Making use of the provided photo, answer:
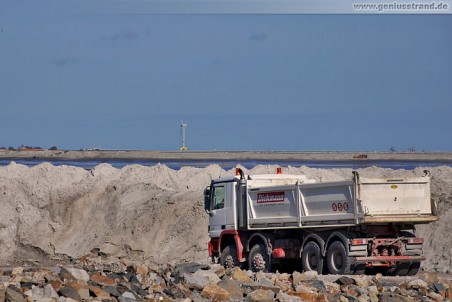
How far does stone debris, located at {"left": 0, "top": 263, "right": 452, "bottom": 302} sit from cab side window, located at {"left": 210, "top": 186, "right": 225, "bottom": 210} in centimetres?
432

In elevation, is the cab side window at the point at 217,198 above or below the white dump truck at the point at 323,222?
above

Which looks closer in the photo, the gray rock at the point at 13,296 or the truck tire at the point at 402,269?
the gray rock at the point at 13,296

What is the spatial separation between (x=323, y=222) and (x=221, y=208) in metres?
4.29

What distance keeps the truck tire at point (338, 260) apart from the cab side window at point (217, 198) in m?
4.31

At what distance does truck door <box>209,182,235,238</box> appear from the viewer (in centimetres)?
2928

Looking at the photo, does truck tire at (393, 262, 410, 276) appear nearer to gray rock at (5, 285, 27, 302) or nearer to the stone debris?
the stone debris

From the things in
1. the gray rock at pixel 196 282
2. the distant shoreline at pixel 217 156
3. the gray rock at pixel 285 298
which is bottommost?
the gray rock at pixel 285 298

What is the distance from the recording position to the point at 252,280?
24078mm

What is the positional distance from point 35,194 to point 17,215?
1751 mm

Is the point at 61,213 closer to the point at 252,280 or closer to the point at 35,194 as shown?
the point at 35,194

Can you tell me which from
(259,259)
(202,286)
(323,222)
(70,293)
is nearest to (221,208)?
(259,259)

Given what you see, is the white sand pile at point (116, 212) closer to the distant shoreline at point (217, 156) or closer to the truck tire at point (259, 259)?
the truck tire at point (259, 259)

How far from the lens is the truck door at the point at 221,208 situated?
29.3m

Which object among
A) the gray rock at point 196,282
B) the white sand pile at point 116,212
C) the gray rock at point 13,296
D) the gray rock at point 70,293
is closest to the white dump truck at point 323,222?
the gray rock at point 196,282
